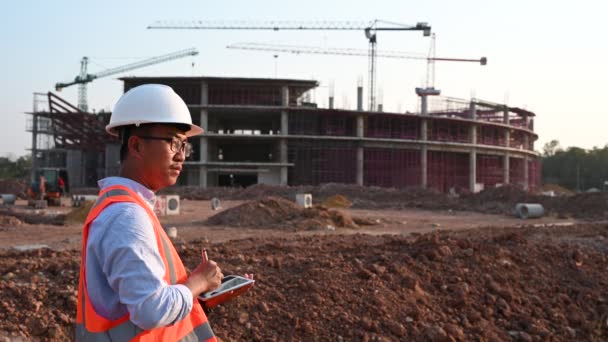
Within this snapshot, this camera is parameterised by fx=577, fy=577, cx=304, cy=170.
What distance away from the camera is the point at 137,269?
1804 millimetres

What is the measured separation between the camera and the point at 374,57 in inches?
2985

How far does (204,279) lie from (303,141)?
4718 centimetres

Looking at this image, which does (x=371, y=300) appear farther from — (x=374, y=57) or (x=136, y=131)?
(x=374, y=57)

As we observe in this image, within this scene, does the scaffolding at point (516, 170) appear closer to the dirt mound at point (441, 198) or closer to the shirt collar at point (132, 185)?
the dirt mound at point (441, 198)

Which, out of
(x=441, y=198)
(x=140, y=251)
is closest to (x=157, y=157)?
(x=140, y=251)

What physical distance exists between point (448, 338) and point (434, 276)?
131 cm

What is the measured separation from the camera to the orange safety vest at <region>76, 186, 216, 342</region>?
6.21ft

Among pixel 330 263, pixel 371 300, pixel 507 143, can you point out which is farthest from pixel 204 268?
pixel 507 143

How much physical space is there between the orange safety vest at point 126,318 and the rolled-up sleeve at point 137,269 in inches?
2.5

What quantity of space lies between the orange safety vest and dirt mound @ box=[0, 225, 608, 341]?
335 cm

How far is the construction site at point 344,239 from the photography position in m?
5.86

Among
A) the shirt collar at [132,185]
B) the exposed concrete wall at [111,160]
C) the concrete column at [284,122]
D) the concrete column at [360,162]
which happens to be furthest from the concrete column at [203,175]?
the shirt collar at [132,185]

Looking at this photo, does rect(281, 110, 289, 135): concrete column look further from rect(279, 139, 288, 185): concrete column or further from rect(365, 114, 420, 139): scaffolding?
rect(365, 114, 420, 139): scaffolding

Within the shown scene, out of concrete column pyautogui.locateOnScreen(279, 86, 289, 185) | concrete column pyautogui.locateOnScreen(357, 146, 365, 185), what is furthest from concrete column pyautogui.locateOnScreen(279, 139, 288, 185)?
concrete column pyautogui.locateOnScreen(357, 146, 365, 185)
